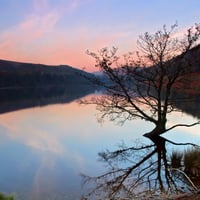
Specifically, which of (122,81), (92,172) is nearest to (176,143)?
(122,81)

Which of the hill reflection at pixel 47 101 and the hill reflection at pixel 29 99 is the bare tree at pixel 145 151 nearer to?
the hill reflection at pixel 47 101

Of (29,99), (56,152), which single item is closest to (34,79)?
(29,99)

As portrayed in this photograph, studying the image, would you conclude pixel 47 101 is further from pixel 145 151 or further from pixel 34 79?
pixel 34 79

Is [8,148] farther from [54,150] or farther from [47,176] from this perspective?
[47,176]

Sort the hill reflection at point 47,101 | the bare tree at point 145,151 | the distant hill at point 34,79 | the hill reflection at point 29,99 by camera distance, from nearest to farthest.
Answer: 1. the bare tree at point 145,151
2. the hill reflection at point 47,101
3. the hill reflection at point 29,99
4. the distant hill at point 34,79

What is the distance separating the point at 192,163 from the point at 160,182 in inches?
44.6

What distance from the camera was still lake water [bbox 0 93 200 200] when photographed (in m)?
9.06

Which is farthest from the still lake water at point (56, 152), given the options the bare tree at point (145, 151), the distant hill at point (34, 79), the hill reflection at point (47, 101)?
the distant hill at point (34, 79)

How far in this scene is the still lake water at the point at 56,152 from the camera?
29.7 ft

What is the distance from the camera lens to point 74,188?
28.9 feet

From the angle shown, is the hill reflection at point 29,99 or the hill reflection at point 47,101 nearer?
the hill reflection at point 47,101

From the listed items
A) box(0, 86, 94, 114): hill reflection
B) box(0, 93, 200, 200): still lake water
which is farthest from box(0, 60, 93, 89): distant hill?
box(0, 93, 200, 200): still lake water

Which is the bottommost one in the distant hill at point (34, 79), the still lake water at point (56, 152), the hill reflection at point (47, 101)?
the still lake water at point (56, 152)

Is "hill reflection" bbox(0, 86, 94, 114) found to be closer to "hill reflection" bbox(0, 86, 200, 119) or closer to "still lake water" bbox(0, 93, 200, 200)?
"hill reflection" bbox(0, 86, 200, 119)
